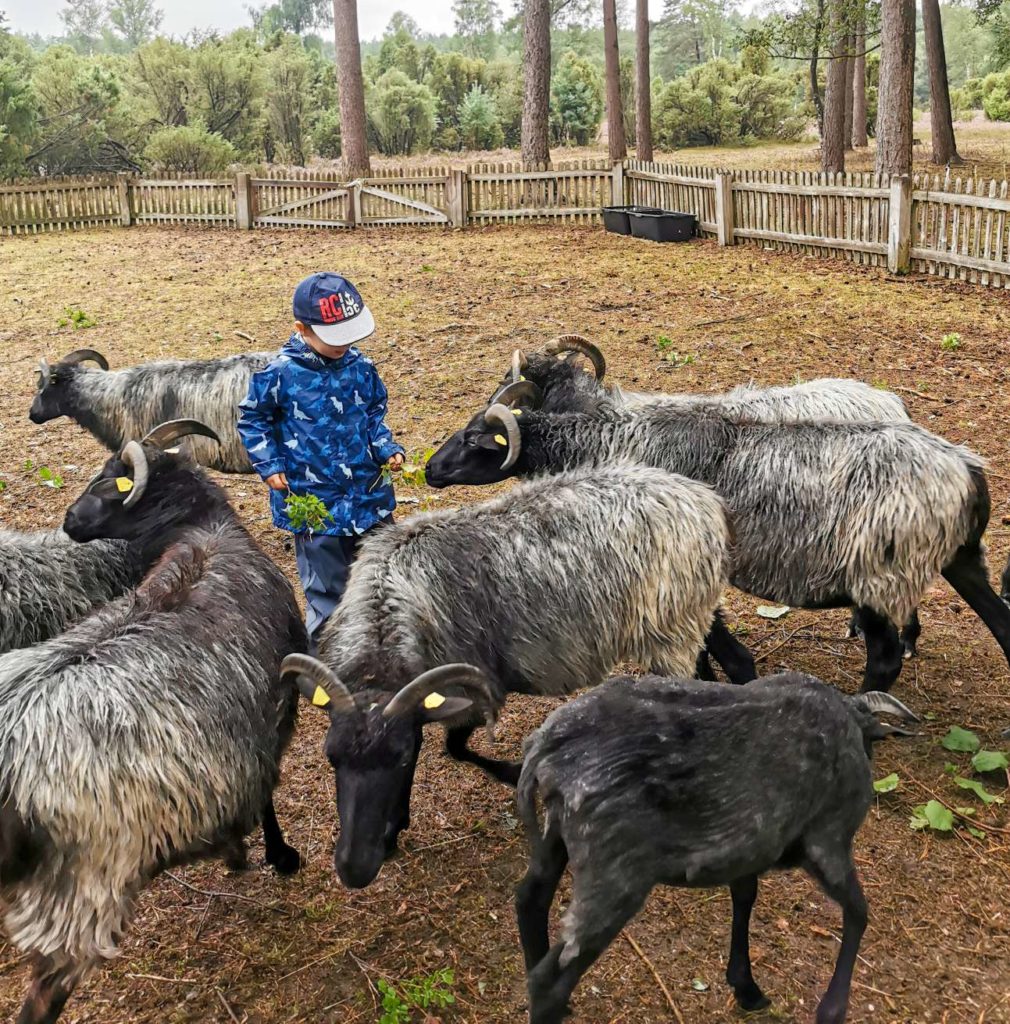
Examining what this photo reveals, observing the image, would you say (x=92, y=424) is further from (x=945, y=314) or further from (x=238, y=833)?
(x=945, y=314)

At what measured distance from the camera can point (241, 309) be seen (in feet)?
42.4

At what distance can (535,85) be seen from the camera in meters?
19.6

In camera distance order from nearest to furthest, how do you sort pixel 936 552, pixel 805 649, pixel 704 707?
pixel 704 707 → pixel 936 552 → pixel 805 649

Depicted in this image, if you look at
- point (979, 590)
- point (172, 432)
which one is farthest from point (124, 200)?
point (979, 590)

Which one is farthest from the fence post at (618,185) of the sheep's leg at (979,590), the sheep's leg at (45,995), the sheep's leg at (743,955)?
the sheep's leg at (45,995)

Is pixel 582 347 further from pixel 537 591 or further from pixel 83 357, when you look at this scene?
pixel 83 357

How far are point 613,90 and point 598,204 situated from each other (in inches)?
303

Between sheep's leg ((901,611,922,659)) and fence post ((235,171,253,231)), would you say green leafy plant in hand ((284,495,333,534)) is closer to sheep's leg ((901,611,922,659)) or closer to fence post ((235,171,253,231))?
sheep's leg ((901,611,922,659))

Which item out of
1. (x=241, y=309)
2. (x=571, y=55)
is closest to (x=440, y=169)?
(x=241, y=309)

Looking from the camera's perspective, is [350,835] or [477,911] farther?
[477,911]

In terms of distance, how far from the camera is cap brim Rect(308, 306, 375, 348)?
14.7ft

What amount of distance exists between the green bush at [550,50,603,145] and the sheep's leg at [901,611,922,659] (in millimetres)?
37135

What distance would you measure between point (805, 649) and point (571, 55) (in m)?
42.9

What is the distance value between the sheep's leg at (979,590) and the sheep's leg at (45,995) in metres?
4.02
